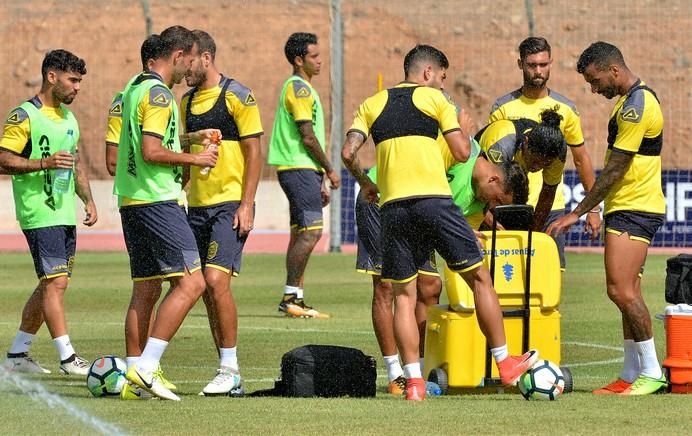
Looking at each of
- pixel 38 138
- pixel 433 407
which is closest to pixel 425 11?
pixel 38 138

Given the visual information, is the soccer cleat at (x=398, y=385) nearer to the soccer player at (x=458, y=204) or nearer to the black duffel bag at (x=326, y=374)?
the soccer player at (x=458, y=204)

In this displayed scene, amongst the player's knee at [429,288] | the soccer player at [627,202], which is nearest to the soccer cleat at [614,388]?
the soccer player at [627,202]

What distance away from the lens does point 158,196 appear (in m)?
9.27

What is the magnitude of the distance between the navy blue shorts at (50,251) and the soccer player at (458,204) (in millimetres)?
2235

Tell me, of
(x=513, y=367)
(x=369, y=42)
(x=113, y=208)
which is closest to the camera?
(x=513, y=367)

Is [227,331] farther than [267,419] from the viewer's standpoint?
Yes

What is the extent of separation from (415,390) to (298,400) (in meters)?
0.70

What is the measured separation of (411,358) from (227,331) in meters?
1.32

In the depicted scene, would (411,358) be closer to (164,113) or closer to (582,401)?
(582,401)

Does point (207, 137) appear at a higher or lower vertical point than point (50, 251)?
higher

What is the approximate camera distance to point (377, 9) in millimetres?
45219

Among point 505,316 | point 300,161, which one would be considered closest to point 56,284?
point 505,316

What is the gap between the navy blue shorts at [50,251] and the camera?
36.3ft

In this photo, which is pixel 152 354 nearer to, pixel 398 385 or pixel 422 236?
pixel 398 385
